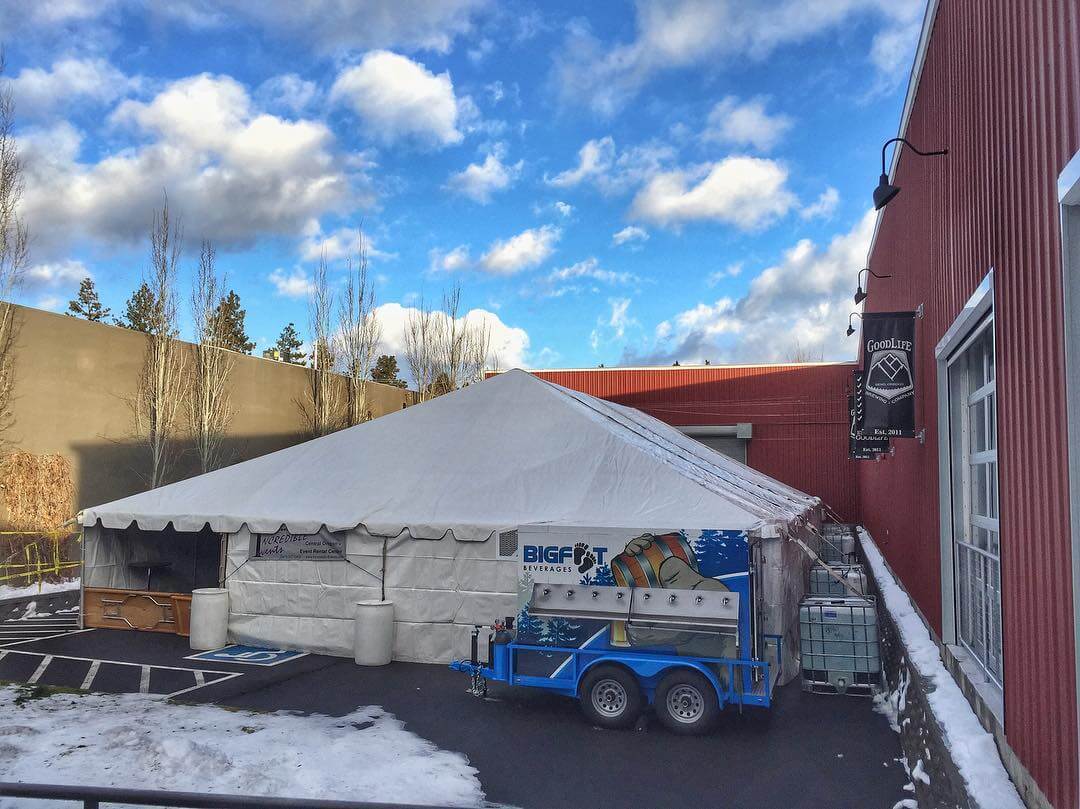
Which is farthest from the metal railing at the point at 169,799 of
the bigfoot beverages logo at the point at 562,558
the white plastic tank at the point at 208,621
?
the white plastic tank at the point at 208,621

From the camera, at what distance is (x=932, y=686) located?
7020 mm

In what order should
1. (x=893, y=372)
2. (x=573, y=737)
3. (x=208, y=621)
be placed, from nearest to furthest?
(x=573, y=737) < (x=893, y=372) < (x=208, y=621)

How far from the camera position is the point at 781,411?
3152cm

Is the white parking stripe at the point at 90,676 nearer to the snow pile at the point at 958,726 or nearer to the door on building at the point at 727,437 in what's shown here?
the snow pile at the point at 958,726

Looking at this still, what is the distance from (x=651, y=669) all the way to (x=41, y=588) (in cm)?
1545

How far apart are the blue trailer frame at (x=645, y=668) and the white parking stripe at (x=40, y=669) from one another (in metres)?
6.28

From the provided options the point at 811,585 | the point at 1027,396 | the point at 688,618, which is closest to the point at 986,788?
the point at 1027,396

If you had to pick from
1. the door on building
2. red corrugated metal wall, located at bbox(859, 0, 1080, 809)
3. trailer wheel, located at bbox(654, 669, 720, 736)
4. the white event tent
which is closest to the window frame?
red corrugated metal wall, located at bbox(859, 0, 1080, 809)

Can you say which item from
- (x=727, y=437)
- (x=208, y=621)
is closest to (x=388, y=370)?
(x=727, y=437)

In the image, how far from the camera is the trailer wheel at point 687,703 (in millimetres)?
8773

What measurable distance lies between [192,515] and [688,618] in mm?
9149

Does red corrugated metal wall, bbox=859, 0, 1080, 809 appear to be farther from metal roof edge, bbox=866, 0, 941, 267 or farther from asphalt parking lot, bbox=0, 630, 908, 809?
asphalt parking lot, bbox=0, 630, 908, 809

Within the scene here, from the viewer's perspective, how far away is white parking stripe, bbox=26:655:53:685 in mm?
10727

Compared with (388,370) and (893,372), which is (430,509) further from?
(388,370)
